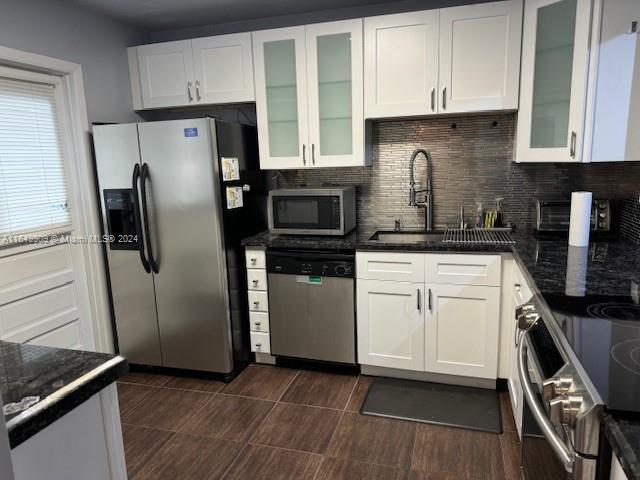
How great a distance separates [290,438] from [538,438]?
53.4 inches

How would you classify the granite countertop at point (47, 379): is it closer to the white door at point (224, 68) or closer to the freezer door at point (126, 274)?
the freezer door at point (126, 274)

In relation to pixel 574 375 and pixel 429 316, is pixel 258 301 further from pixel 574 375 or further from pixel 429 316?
pixel 574 375

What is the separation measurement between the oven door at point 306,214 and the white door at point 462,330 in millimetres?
731

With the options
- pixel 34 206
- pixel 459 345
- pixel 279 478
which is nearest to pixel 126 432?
pixel 279 478

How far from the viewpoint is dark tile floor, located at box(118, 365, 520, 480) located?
2029mm

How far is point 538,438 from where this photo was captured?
4.17 feet

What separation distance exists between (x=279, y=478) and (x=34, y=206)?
2.09m

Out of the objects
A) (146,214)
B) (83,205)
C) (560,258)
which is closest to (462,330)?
(560,258)

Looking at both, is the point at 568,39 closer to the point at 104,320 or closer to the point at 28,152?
the point at 28,152

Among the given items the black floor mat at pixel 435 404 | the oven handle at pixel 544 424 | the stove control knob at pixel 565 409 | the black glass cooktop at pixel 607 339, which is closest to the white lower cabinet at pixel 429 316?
the black floor mat at pixel 435 404

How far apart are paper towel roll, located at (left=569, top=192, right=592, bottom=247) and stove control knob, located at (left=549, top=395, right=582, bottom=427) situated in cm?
159

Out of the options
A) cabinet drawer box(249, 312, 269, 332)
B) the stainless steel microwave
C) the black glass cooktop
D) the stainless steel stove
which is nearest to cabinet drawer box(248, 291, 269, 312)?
cabinet drawer box(249, 312, 269, 332)

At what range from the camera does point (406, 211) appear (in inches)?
124

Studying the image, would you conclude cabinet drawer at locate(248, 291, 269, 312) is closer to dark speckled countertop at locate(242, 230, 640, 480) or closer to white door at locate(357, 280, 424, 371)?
dark speckled countertop at locate(242, 230, 640, 480)
